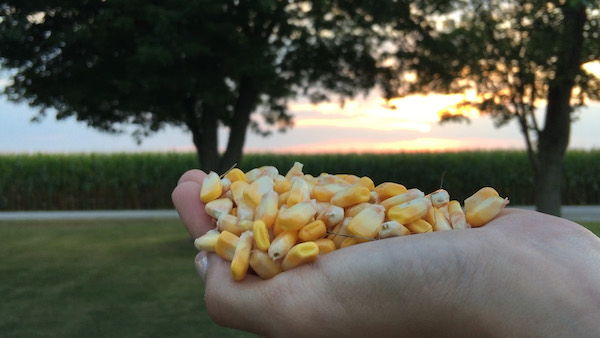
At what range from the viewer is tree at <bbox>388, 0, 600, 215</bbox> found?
437 inches

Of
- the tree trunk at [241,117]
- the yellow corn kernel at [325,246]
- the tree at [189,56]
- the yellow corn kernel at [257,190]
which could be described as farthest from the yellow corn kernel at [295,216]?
the tree trunk at [241,117]

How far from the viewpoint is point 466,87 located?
12.5 metres

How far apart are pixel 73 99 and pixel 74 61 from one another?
663mm

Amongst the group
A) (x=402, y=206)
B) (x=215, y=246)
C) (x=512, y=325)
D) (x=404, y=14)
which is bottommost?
(x=512, y=325)

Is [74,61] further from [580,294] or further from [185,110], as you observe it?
[580,294]

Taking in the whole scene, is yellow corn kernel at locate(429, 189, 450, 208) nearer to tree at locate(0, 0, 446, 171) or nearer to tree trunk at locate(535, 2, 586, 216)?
tree at locate(0, 0, 446, 171)

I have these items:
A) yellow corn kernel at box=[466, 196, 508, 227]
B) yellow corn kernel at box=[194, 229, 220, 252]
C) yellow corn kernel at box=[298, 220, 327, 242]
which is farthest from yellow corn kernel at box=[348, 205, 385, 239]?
yellow corn kernel at box=[194, 229, 220, 252]

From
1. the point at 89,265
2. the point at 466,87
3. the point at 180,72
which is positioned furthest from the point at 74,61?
the point at 466,87

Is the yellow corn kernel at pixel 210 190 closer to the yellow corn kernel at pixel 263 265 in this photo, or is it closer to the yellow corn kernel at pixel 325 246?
the yellow corn kernel at pixel 263 265

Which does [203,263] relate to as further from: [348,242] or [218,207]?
[348,242]

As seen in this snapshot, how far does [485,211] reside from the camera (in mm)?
2666

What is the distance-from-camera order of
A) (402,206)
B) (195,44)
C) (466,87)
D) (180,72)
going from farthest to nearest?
(466,87) < (180,72) < (195,44) < (402,206)

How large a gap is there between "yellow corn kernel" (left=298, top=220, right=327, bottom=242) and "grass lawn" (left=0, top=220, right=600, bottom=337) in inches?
163

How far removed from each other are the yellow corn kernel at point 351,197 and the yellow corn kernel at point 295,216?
156mm
